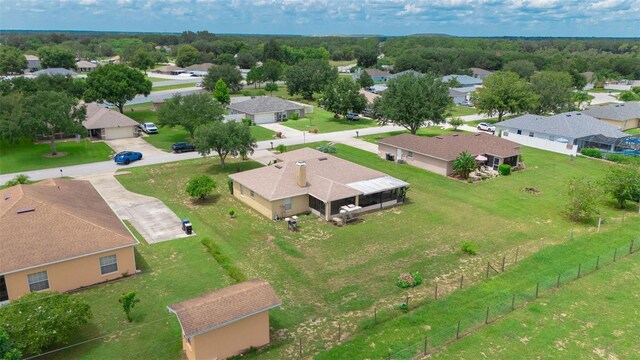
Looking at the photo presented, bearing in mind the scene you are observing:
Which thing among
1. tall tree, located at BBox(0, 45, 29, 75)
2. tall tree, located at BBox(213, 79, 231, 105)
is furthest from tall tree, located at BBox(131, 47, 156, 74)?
tall tree, located at BBox(213, 79, 231, 105)

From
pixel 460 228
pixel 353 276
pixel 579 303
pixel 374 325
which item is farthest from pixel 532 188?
pixel 374 325

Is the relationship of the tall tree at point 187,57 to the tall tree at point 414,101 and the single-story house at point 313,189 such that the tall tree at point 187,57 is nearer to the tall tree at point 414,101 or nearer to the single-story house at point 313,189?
the tall tree at point 414,101

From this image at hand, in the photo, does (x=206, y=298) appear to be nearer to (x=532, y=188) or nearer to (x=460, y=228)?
(x=460, y=228)

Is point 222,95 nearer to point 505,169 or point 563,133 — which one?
point 505,169

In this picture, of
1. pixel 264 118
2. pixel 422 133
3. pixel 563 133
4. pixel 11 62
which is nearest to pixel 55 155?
pixel 264 118

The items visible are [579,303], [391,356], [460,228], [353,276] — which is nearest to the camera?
[391,356]

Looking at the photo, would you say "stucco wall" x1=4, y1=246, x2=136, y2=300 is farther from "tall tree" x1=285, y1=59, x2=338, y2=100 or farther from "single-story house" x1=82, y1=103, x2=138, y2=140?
"tall tree" x1=285, y1=59, x2=338, y2=100
